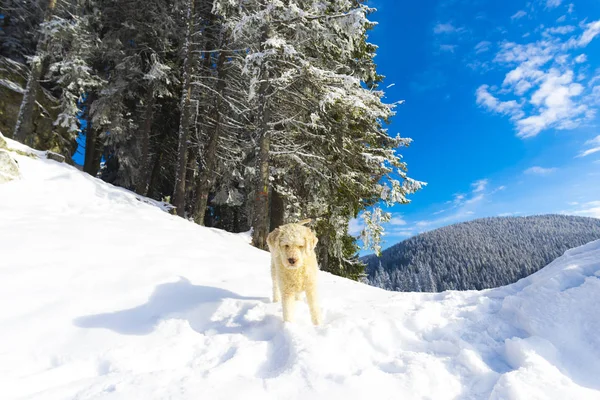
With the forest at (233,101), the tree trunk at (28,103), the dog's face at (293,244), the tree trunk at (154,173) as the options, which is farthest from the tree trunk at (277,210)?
the tree trunk at (28,103)

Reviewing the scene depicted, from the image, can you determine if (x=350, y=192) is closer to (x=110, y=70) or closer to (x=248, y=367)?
(x=248, y=367)

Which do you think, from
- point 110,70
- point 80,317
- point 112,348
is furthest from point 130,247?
point 110,70

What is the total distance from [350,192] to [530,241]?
752ft

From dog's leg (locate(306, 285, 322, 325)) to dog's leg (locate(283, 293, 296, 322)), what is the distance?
242 millimetres

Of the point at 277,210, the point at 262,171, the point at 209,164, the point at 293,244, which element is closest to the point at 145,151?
the point at 209,164

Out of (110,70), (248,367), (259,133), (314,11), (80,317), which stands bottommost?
(248,367)

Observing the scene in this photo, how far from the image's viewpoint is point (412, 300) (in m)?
4.21

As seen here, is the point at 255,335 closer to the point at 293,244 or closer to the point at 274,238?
the point at 293,244

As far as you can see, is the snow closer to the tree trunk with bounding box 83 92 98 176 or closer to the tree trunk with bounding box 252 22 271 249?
the tree trunk with bounding box 252 22 271 249

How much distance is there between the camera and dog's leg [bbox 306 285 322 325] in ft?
11.7

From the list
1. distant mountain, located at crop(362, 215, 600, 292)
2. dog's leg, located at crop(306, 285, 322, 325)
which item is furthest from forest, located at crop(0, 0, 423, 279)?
distant mountain, located at crop(362, 215, 600, 292)

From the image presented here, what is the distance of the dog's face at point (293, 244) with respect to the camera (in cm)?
348

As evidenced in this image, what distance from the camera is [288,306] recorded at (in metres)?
3.49

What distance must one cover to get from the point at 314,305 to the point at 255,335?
789 mm
